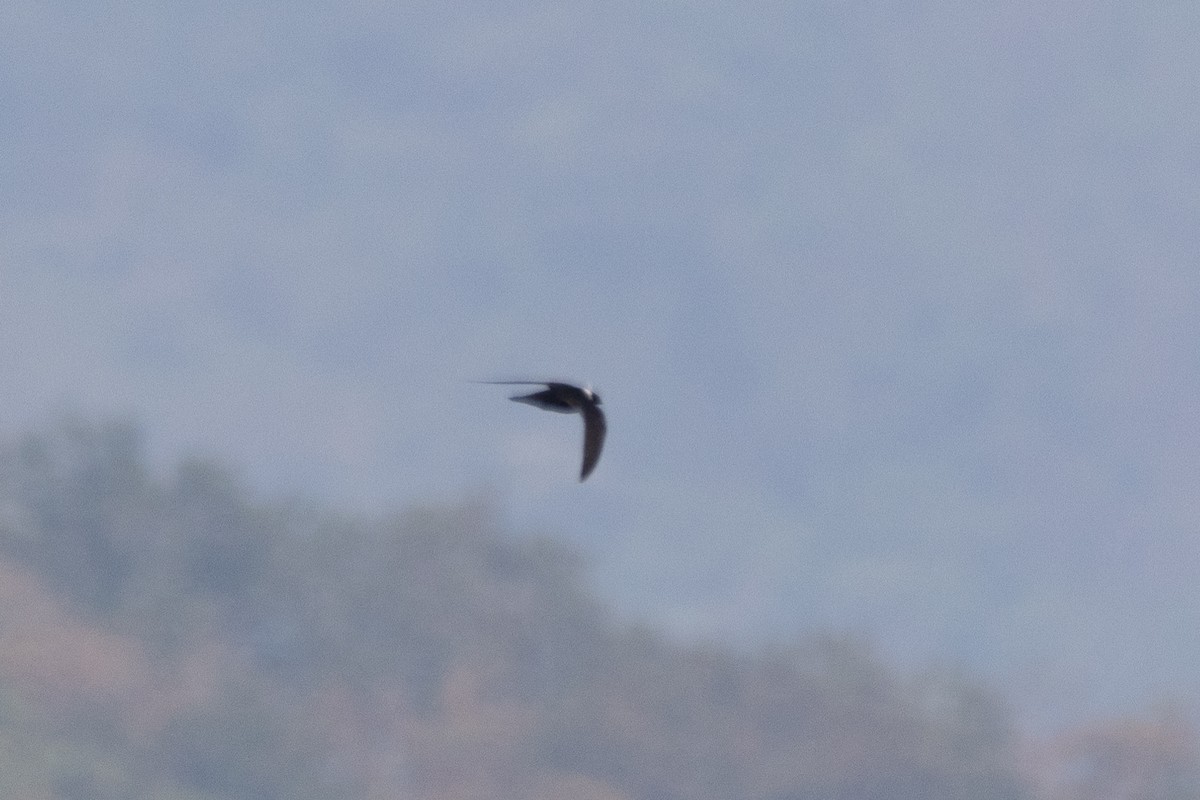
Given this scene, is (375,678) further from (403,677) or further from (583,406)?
(583,406)

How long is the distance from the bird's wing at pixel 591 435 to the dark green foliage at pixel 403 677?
27.8 metres

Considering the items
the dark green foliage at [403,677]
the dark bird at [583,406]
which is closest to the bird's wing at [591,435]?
the dark bird at [583,406]

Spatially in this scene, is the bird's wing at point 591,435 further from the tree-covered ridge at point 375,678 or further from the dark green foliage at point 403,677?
the dark green foliage at point 403,677

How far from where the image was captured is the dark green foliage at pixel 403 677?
36500mm

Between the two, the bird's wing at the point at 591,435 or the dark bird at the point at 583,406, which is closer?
the dark bird at the point at 583,406

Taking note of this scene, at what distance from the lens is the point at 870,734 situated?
1469 inches

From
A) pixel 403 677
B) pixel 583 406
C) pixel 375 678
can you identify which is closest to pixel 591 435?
pixel 583 406

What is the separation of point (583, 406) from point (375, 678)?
40.1 metres

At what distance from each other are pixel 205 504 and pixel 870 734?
1460 cm

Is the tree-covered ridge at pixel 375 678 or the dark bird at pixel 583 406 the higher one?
the tree-covered ridge at pixel 375 678

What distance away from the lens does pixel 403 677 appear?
4344 cm

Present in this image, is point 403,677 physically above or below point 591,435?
above

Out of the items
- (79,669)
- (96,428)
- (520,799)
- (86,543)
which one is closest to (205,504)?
(86,543)

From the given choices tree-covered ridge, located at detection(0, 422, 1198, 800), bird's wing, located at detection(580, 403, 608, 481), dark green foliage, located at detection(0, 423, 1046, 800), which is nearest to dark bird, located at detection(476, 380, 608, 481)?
bird's wing, located at detection(580, 403, 608, 481)
